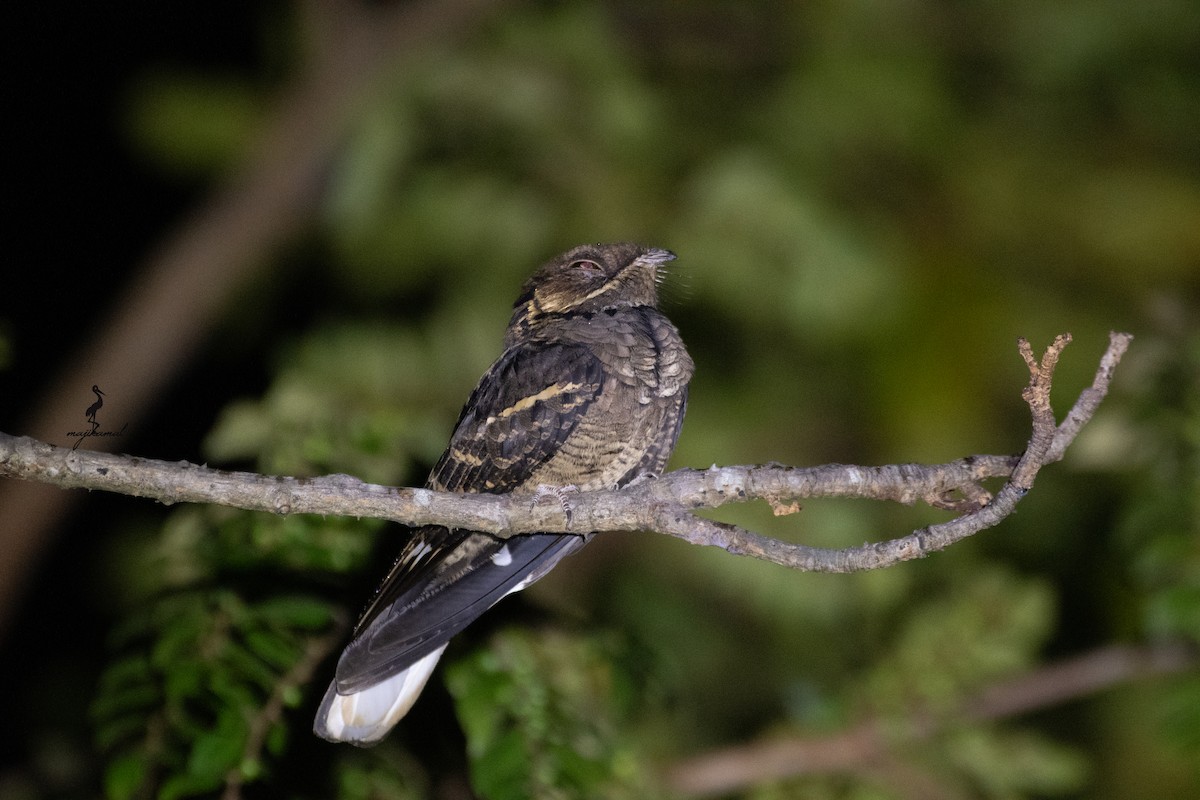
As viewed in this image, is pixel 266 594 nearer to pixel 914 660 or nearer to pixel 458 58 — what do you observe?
pixel 914 660

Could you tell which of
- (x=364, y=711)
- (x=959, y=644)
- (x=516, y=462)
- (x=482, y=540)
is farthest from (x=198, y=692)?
(x=959, y=644)

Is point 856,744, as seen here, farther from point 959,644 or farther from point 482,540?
point 482,540

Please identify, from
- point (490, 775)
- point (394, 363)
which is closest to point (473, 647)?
point (490, 775)

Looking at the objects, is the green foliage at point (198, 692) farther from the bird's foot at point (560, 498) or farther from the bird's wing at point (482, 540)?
the bird's foot at point (560, 498)

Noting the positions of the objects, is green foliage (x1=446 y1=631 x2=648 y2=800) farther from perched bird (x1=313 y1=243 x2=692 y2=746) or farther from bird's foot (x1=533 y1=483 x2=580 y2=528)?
bird's foot (x1=533 y1=483 x2=580 y2=528)

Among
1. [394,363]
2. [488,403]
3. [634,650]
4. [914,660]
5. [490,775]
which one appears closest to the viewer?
[490,775]

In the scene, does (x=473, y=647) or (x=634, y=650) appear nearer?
(x=473, y=647)
